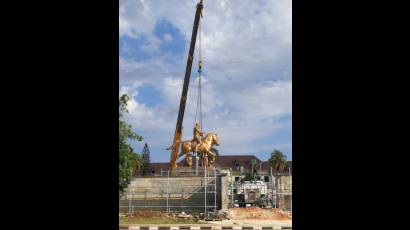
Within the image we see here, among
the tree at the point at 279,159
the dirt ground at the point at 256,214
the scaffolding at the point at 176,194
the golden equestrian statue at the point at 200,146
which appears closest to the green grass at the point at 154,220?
the dirt ground at the point at 256,214

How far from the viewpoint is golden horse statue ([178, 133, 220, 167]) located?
27.6 metres

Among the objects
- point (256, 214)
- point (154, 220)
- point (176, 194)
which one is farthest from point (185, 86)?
point (154, 220)

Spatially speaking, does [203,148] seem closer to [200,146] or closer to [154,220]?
[200,146]

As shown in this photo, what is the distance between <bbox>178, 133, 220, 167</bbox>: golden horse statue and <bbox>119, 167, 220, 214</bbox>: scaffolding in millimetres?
1142

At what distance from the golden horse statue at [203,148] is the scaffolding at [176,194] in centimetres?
114

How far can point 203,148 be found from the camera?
27.5 meters

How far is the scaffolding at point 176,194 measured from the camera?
23406mm

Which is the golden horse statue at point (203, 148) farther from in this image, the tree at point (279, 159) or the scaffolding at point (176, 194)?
the tree at point (279, 159)

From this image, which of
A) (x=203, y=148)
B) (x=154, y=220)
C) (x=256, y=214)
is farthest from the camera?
(x=203, y=148)

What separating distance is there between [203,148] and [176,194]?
3.45m
